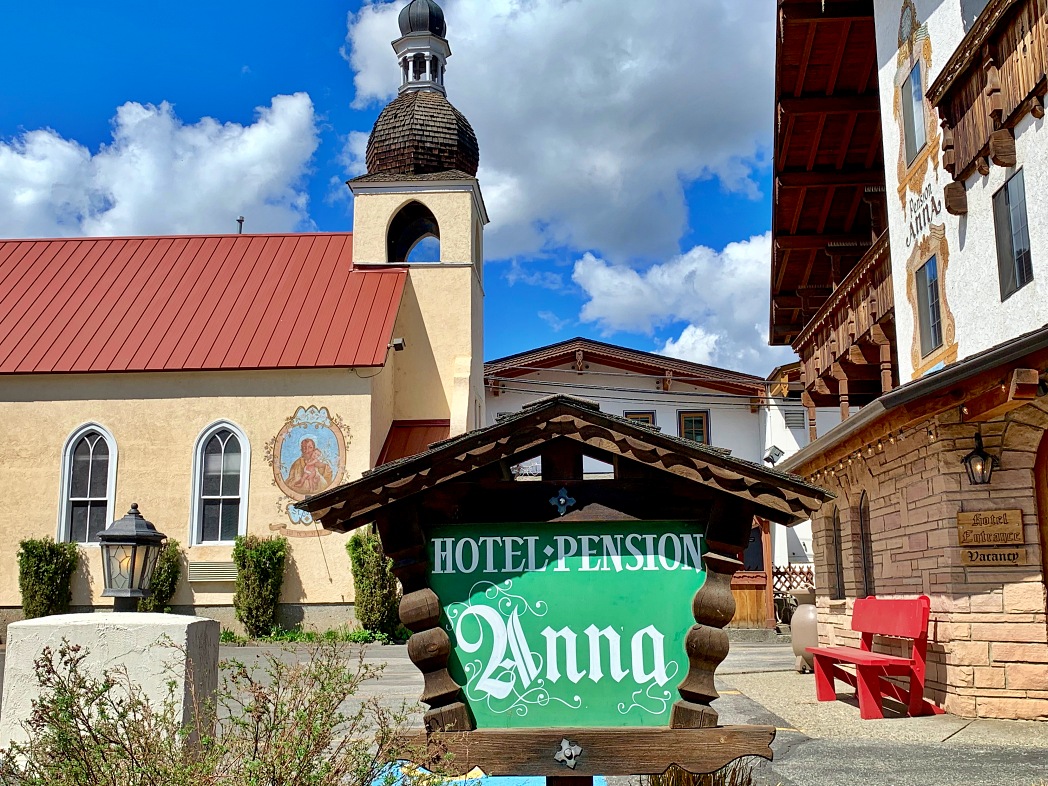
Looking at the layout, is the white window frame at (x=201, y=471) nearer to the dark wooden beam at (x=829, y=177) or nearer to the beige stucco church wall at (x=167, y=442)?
the beige stucco church wall at (x=167, y=442)

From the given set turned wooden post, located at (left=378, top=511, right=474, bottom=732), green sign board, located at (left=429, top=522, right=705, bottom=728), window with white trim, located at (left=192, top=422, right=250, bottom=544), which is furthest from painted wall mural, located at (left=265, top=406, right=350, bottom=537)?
green sign board, located at (left=429, top=522, right=705, bottom=728)

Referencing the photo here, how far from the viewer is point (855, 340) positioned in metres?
17.7

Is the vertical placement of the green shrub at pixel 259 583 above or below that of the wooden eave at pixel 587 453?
below

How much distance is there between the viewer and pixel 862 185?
2020 cm

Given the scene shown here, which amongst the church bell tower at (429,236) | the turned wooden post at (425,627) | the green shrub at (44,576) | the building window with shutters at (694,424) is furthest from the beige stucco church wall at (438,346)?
the turned wooden post at (425,627)

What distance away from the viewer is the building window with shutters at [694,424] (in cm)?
3391

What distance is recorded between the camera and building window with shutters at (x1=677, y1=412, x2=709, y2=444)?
1335 inches

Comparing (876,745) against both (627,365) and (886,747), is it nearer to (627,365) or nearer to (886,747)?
(886,747)

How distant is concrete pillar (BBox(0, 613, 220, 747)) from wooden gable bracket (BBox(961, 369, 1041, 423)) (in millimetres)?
6352

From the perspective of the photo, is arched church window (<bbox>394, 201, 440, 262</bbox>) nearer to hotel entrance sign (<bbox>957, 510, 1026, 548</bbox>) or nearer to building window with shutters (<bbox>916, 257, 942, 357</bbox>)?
building window with shutters (<bbox>916, 257, 942, 357</bbox>)

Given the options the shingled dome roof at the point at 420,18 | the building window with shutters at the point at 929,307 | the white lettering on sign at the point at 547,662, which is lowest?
the white lettering on sign at the point at 547,662

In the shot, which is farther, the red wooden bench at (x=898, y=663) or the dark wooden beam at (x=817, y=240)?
the dark wooden beam at (x=817, y=240)

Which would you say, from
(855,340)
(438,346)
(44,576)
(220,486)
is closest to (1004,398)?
(855,340)

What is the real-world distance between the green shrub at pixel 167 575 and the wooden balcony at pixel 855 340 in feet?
46.2
